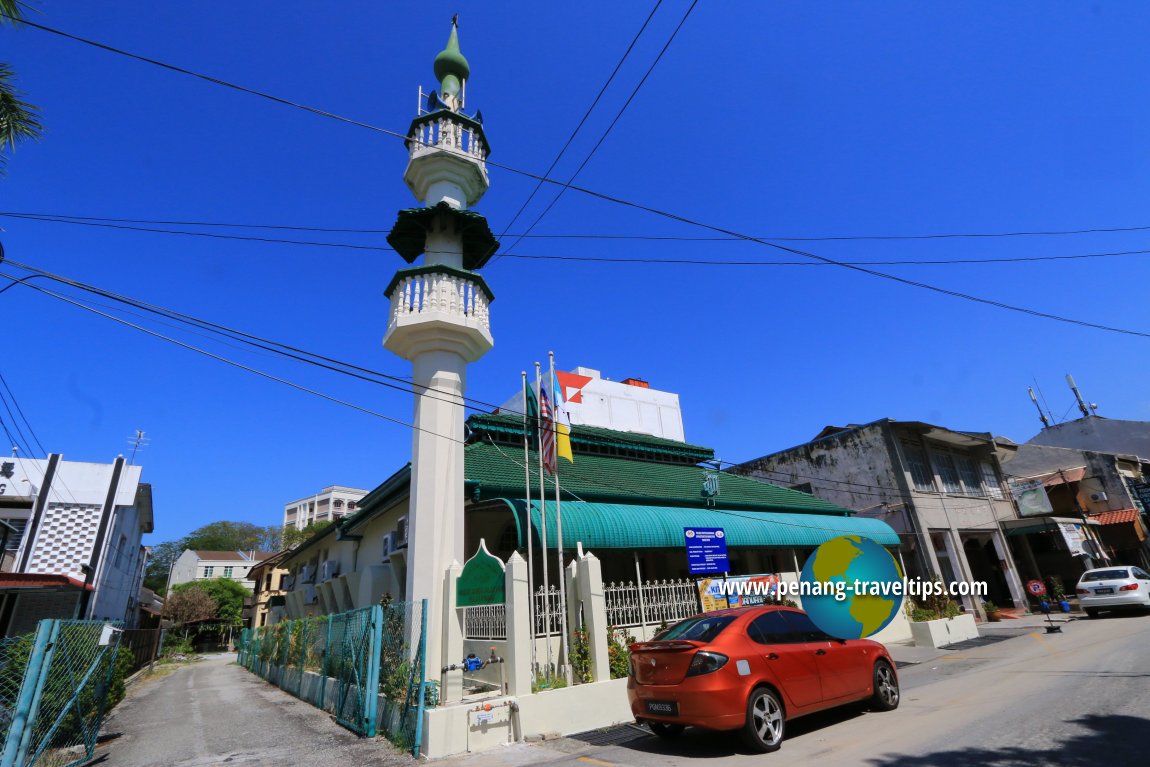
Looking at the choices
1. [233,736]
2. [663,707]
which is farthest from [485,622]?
[233,736]

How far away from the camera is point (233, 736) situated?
31.2ft

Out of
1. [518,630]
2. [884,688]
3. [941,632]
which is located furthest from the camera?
[941,632]

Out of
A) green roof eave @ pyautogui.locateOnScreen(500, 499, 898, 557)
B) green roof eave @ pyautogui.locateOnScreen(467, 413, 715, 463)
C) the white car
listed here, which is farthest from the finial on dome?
the white car

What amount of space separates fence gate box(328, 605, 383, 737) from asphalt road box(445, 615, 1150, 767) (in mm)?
2576

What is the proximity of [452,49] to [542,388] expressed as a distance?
10.4m

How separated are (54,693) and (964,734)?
11.4 m

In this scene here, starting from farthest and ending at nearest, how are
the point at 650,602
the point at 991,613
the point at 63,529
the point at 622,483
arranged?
the point at 63,529
the point at 991,613
the point at 622,483
the point at 650,602

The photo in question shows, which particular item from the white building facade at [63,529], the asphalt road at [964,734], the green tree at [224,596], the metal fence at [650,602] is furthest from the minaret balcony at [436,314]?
the green tree at [224,596]

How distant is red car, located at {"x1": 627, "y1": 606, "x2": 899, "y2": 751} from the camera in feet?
18.9

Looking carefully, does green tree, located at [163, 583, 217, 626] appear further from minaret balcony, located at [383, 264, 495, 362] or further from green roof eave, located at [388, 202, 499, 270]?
minaret balcony, located at [383, 264, 495, 362]

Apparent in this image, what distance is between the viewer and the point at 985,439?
25188 millimetres

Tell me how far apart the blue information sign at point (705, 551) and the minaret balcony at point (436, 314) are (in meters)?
6.39

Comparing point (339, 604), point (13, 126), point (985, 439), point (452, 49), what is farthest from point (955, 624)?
point (13, 126)

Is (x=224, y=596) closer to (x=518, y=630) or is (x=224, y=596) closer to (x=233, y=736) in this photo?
(x=233, y=736)
